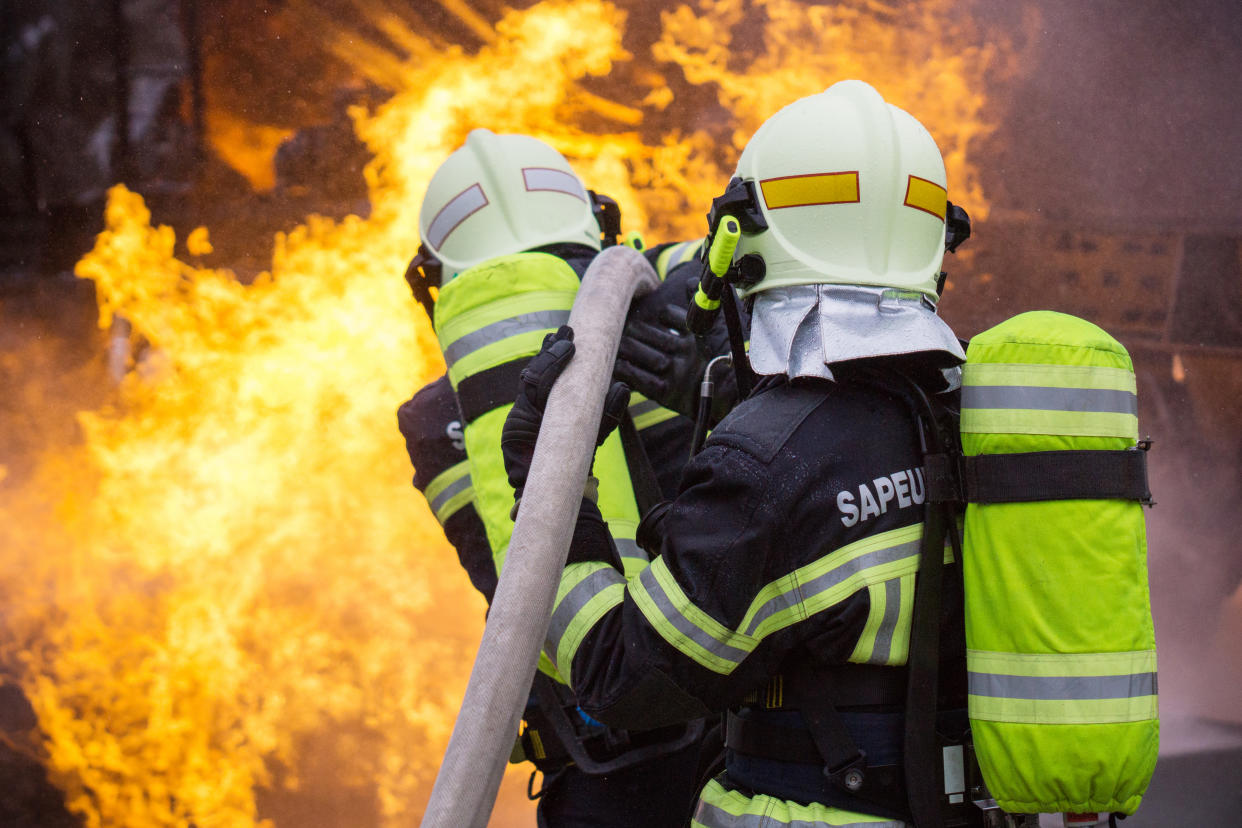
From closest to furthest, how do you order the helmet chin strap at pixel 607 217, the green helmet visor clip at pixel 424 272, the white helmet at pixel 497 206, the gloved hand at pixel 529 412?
the gloved hand at pixel 529 412, the white helmet at pixel 497 206, the green helmet visor clip at pixel 424 272, the helmet chin strap at pixel 607 217

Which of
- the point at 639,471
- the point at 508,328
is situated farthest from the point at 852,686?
the point at 508,328

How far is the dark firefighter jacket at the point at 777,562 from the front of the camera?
181 centimetres

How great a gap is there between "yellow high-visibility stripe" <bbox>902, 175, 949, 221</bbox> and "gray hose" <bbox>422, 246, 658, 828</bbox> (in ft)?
2.58

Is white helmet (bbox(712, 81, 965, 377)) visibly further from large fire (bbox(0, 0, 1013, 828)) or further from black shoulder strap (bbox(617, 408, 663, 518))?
large fire (bbox(0, 0, 1013, 828))

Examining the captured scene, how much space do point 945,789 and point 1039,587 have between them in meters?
0.47

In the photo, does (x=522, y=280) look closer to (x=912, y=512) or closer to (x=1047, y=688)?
(x=912, y=512)

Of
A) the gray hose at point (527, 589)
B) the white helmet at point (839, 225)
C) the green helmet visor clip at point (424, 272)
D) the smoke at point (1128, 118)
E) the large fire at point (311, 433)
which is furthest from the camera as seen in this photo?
the large fire at point (311, 433)

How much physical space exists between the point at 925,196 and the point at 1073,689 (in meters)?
1.05

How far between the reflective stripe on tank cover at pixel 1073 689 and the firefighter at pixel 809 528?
17cm

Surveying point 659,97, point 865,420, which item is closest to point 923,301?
point 865,420

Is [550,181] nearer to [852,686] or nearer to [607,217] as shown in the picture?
[607,217]

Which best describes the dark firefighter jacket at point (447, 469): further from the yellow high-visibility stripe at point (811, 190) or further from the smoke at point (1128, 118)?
the smoke at point (1128, 118)

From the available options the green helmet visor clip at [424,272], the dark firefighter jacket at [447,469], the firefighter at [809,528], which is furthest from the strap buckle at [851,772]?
the green helmet visor clip at [424,272]

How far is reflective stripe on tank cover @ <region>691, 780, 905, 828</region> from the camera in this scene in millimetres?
1893
